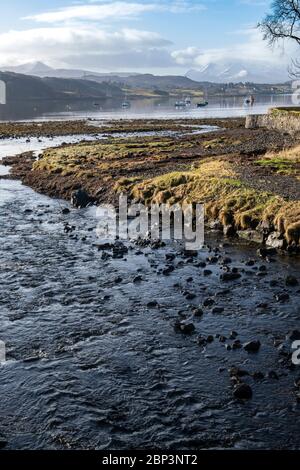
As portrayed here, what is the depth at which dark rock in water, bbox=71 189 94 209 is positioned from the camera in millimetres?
37719

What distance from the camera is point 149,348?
603 inches

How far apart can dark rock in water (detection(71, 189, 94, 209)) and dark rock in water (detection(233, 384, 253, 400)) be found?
26.8 meters

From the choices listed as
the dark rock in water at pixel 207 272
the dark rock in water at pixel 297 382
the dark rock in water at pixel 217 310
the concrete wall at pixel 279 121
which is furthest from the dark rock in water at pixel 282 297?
the concrete wall at pixel 279 121

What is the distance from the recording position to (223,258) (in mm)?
23438

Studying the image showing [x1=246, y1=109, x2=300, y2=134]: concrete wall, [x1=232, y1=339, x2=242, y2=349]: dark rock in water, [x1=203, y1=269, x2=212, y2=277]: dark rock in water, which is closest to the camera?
[x1=232, y1=339, x2=242, y2=349]: dark rock in water

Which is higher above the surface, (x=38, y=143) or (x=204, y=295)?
(x=38, y=143)

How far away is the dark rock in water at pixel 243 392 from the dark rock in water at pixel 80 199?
26.8m

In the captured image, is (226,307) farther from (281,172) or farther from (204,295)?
(281,172)

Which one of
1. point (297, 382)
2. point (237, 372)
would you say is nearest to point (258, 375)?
point (237, 372)

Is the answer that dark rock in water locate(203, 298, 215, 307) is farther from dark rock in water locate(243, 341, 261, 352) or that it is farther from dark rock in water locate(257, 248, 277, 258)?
dark rock in water locate(257, 248, 277, 258)

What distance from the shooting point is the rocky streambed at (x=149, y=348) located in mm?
11500

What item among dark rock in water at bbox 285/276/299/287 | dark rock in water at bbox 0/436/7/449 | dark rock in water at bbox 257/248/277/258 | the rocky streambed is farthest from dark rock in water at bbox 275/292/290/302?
dark rock in water at bbox 0/436/7/449
